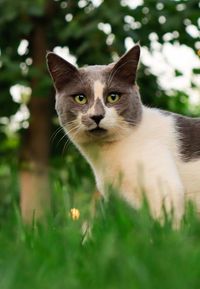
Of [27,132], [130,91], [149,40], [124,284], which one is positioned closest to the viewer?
[124,284]

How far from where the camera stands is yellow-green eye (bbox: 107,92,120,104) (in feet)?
10.9

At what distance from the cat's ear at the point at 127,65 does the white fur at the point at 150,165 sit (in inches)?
8.6

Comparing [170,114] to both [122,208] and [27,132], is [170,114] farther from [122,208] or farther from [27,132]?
[27,132]

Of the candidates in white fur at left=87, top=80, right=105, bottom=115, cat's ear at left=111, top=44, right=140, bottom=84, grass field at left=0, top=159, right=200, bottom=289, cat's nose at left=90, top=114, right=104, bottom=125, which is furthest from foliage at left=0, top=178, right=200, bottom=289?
cat's ear at left=111, top=44, right=140, bottom=84

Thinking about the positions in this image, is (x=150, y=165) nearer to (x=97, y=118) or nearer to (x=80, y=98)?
(x=97, y=118)

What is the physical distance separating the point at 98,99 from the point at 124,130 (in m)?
0.20

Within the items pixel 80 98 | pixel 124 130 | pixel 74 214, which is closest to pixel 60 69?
pixel 80 98

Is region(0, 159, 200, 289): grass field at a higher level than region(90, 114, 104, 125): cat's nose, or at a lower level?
lower

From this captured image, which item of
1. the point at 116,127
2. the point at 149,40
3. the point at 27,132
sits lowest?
the point at 27,132

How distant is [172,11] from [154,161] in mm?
1674

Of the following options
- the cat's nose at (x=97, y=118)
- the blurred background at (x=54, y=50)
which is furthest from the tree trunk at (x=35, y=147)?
the cat's nose at (x=97, y=118)

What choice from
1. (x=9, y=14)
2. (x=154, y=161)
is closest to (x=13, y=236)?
(x=154, y=161)

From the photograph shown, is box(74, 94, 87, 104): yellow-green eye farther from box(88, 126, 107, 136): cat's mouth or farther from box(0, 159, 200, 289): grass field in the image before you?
box(0, 159, 200, 289): grass field

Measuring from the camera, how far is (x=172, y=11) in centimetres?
447
